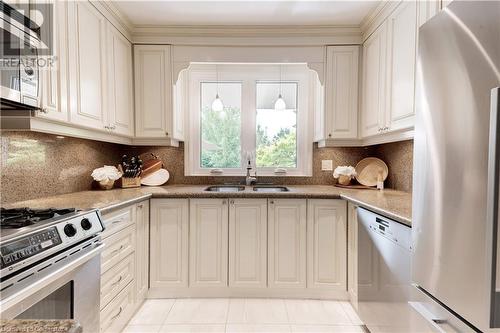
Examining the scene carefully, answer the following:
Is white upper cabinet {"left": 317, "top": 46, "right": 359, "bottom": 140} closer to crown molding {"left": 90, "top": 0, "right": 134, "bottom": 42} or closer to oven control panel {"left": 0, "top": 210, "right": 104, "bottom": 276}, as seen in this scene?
crown molding {"left": 90, "top": 0, "right": 134, "bottom": 42}

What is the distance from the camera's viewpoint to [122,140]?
2.42m

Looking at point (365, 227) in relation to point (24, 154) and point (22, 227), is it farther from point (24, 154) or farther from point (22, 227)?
point (24, 154)

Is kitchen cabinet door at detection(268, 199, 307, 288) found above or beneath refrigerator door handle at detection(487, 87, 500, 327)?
beneath

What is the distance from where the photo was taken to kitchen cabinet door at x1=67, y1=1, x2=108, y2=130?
169 cm

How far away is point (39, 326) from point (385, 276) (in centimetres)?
159

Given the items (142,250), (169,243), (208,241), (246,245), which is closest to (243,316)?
(246,245)

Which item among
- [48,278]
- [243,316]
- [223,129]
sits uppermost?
[223,129]

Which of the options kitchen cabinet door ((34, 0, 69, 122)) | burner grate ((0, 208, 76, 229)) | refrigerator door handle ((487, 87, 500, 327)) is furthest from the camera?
kitchen cabinet door ((34, 0, 69, 122))

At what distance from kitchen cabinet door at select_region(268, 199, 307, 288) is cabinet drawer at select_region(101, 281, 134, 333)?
1.11m

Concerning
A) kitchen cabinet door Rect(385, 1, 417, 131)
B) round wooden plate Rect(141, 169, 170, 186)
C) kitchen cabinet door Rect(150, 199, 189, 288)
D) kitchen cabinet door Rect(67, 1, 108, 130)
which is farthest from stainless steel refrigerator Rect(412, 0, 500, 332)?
round wooden plate Rect(141, 169, 170, 186)

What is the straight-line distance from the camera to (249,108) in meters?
2.93

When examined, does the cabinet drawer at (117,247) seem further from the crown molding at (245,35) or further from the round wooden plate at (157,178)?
the crown molding at (245,35)

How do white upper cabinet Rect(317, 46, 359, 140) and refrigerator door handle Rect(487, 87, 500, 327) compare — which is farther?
white upper cabinet Rect(317, 46, 359, 140)

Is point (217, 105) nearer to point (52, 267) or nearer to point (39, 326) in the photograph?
point (52, 267)
